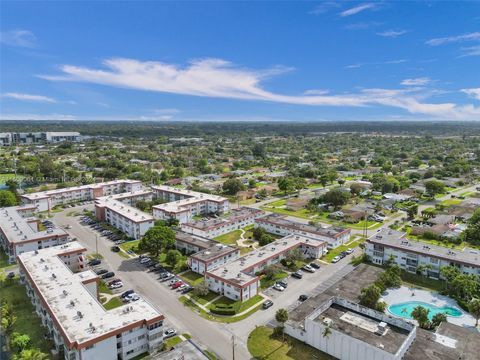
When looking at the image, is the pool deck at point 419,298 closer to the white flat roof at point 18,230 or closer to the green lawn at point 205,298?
the green lawn at point 205,298

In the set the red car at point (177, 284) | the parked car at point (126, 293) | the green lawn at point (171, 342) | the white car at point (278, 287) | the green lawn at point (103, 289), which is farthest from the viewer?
the red car at point (177, 284)

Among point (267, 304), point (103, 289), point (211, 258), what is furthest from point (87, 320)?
point (211, 258)

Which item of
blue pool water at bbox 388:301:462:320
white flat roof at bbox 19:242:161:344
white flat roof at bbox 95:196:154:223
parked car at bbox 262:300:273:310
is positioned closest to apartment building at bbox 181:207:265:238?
white flat roof at bbox 95:196:154:223

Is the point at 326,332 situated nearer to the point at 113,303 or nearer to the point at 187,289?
the point at 187,289

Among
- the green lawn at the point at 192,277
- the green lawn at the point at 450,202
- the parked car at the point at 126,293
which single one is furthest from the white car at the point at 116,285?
the green lawn at the point at 450,202

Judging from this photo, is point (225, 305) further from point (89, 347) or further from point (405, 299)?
point (405, 299)

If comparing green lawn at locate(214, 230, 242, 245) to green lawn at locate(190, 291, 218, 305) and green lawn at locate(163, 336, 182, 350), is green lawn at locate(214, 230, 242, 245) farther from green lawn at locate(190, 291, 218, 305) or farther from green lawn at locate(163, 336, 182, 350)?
green lawn at locate(163, 336, 182, 350)
